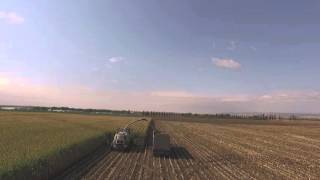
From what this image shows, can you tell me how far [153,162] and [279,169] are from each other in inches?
364

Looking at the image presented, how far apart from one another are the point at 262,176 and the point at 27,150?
14.9 m

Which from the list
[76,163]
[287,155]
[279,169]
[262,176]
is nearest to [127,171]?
[76,163]

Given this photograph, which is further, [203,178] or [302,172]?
[302,172]

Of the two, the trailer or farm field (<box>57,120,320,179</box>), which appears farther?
the trailer

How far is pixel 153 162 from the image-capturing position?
30062 mm

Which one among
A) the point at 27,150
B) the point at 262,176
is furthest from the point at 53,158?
the point at 262,176

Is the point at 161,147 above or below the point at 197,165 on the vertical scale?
above

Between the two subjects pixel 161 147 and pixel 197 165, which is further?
pixel 161 147

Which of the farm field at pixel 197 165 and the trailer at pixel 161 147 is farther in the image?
the trailer at pixel 161 147

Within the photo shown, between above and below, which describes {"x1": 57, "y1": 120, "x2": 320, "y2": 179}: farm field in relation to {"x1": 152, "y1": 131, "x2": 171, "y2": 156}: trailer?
below

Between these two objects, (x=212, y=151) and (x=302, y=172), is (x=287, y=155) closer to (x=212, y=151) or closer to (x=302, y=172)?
(x=212, y=151)

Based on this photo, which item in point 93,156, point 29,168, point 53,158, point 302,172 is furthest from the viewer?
point 93,156

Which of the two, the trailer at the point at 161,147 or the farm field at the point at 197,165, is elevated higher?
the trailer at the point at 161,147

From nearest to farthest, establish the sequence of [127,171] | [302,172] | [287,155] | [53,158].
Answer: [53,158], [127,171], [302,172], [287,155]
